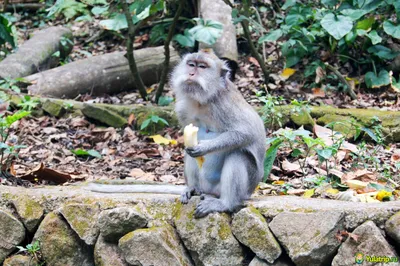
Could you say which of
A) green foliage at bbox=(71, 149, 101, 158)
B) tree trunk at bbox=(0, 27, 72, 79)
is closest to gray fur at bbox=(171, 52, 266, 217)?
green foliage at bbox=(71, 149, 101, 158)

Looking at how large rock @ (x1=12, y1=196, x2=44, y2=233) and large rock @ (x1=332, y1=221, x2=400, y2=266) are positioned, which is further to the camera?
large rock @ (x1=12, y1=196, x2=44, y2=233)

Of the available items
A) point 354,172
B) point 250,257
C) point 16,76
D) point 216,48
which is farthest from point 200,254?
point 16,76

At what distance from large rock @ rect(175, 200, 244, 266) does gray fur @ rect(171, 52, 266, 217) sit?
0.14 m

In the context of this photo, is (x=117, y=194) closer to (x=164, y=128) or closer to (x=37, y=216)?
(x=37, y=216)

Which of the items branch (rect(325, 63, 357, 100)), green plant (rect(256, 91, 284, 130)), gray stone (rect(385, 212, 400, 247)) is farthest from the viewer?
branch (rect(325, 63, 357, 100))

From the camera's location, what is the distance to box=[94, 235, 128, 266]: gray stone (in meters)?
4.70

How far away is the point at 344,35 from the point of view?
27.0 ft

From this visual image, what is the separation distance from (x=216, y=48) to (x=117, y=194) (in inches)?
170

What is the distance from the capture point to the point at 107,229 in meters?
4.66

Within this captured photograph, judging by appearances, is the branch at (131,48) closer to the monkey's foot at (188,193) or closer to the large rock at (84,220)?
the monkey's foot at (188,193)

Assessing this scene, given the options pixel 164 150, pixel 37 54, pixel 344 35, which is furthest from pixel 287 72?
pixel 37 54

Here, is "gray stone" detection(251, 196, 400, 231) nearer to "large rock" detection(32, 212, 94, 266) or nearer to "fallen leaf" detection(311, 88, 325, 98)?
"large rock" detection(32, 212, 94, 266)

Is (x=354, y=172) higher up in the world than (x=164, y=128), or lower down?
higher up

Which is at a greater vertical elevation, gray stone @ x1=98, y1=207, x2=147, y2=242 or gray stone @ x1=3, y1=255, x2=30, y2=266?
gray stone @ x1=98, y1=207, x2=147, y2=242
